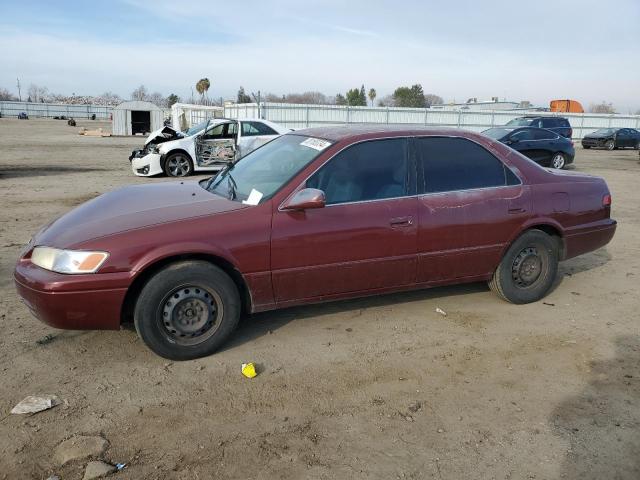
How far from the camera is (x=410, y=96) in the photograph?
76.8m

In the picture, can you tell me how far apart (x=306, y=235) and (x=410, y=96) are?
77204 mm

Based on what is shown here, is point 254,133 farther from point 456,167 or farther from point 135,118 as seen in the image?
point 135,118

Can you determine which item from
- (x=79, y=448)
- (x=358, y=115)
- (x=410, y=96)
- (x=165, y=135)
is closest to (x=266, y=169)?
(x=79, y=448)

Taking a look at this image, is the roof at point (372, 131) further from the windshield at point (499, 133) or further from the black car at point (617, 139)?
the black car at point (617, 139)

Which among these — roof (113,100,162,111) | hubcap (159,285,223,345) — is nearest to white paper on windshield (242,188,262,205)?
hubcap (159,285,223,345)

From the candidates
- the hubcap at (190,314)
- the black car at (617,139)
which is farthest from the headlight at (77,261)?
the black car at (617,139)

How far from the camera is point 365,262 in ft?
13.2

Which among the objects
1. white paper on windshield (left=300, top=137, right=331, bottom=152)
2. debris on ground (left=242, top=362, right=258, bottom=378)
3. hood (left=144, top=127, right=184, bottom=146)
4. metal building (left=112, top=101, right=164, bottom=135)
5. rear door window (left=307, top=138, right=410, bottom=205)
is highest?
metal building (left=112, top=101, right=164, bottom=135)

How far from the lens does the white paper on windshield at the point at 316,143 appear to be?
162 inches

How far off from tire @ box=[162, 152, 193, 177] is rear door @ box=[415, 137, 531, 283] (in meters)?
10.3

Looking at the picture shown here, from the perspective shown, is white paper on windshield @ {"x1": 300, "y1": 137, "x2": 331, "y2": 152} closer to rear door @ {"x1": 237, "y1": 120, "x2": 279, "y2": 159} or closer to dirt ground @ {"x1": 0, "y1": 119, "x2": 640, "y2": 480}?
dirt ground @ {"x1": 0, "y1": 119, "x2": 640, "y2": 480}

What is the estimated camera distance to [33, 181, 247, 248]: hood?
3.55m

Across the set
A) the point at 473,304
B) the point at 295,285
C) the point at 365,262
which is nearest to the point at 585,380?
the point at 473,304

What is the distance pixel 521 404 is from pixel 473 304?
5.55 feet
